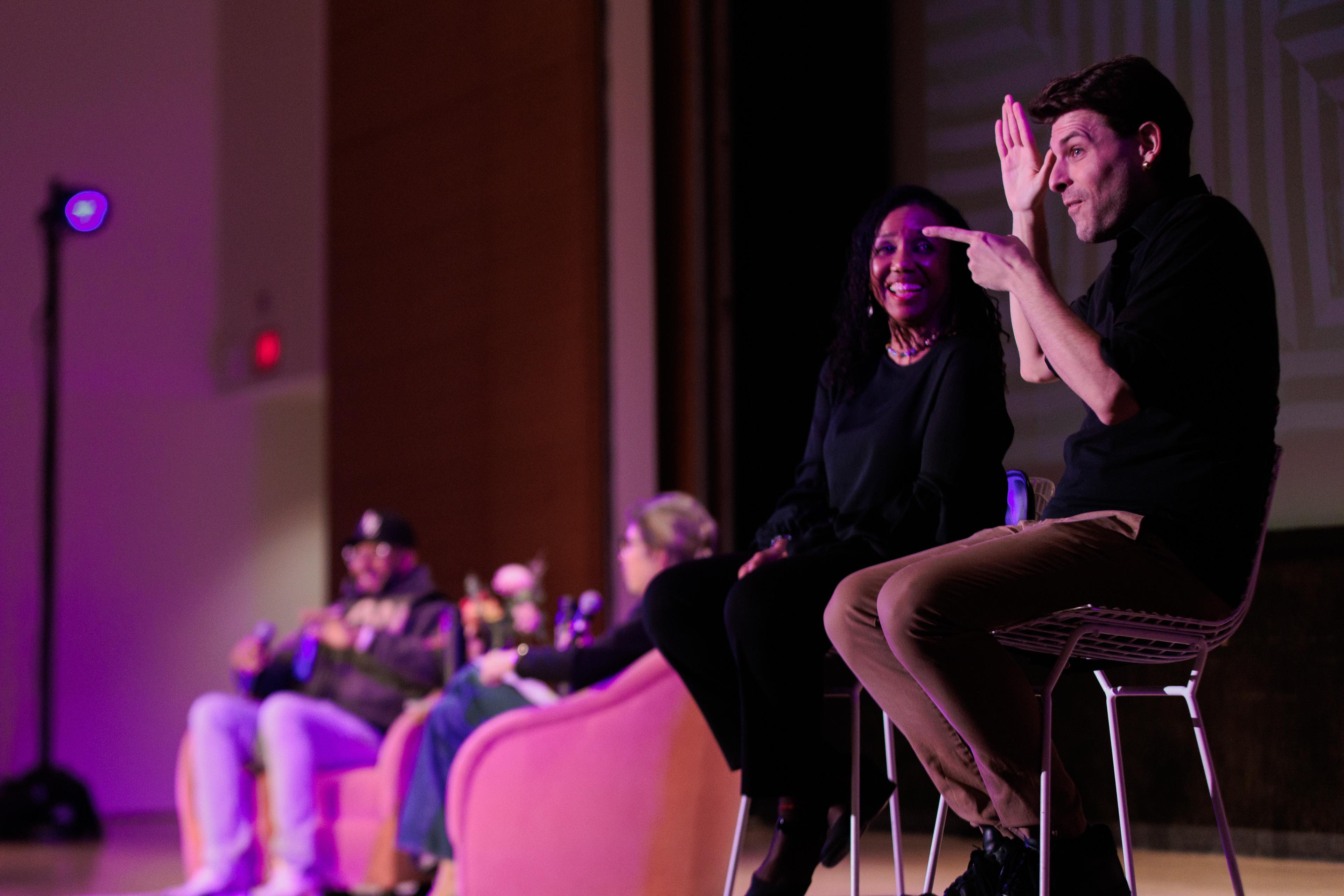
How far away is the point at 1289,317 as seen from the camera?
309 centimetres

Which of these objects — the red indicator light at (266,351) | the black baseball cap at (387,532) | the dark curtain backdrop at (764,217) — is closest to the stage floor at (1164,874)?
the dark curtain backdrop at (764,217)

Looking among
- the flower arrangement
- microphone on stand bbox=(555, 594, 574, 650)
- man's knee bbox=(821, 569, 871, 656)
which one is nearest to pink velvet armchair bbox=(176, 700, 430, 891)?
the flower arrangement

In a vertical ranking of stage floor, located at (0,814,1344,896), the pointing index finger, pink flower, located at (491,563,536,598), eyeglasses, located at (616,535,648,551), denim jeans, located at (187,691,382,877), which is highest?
the pointing index finger

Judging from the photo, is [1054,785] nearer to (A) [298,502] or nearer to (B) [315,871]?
(B) [315,871]

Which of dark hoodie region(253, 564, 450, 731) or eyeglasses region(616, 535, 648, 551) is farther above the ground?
eyeglasses region(616, 535, 648, 551)

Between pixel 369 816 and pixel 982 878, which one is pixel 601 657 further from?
pixel 982 878

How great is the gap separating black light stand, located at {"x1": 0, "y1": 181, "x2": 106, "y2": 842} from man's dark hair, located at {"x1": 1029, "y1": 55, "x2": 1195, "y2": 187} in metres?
5.44

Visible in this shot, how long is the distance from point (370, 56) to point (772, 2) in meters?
2.42

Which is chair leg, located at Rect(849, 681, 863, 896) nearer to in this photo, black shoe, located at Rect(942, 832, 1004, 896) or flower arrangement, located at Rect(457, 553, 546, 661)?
black shoe, located at Rect(942, 832, 1004, 896)

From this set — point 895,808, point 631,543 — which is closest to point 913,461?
point 895,808

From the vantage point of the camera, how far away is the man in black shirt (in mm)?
1474

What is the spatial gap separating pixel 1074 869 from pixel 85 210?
19.5 ft

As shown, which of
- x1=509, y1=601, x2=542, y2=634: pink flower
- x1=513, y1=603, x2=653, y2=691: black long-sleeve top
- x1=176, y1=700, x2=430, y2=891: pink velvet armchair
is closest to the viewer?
x1=513, y1=603, x2=653, y2=691: black long-sleeve top

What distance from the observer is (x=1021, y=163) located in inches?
68.2
